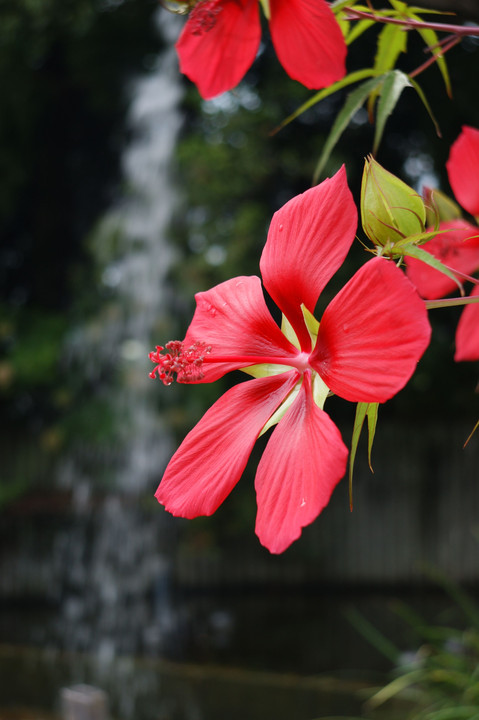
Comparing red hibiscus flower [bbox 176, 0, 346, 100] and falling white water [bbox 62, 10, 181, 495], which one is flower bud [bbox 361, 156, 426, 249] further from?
falling white water [bbox 62, 10, 181, 495]

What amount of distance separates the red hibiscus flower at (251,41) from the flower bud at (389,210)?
6cm

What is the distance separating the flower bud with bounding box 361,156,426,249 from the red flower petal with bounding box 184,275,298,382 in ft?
0.16

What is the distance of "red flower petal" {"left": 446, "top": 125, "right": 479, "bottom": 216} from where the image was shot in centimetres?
34

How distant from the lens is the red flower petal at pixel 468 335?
0.33 meters

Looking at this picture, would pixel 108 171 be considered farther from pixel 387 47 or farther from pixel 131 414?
pixel 387 47

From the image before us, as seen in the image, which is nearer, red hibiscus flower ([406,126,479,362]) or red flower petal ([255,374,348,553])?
red flower petal ([255,374,348,553])

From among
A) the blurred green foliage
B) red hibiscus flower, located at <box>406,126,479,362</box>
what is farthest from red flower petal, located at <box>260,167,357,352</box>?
the blurred green foliage

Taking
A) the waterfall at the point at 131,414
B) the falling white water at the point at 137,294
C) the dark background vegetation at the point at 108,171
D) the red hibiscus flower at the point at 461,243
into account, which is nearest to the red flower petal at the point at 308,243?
the red hibiscus flower at the point at 461,243

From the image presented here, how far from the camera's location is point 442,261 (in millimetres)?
330

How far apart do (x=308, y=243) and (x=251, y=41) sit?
11cm

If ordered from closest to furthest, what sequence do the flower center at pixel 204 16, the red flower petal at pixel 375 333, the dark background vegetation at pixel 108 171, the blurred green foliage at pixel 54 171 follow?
the red flower petal at pixel 375 333, the flower center at pixel 204 16, the dark background vegetation at pixel 108 171, the blurred green foliage at pixel 54 171

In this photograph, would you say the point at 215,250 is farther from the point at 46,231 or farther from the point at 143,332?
the point at 46,231

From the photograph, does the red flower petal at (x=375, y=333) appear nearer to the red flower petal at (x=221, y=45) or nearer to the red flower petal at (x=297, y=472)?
the red flower petal at (x=297, y=472)

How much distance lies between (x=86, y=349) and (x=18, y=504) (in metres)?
1.10
